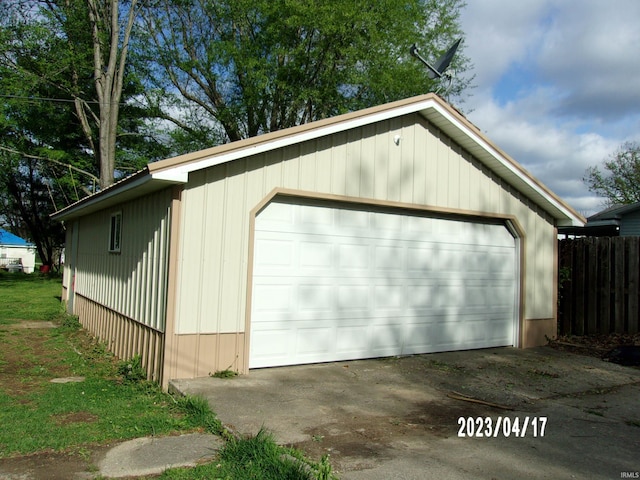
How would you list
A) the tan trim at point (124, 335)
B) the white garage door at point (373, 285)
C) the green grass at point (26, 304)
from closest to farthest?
the tan trim at point (124, 335) < the white garage door at point (373, 285) < the green grass at point (26, 304)

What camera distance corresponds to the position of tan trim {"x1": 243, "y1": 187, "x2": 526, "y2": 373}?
6.80 m

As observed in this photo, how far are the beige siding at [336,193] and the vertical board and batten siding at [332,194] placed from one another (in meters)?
0.01

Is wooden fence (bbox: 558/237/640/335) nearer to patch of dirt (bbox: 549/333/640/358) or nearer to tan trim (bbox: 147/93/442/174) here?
patch of dirt (bbox: 549/333/640/358)

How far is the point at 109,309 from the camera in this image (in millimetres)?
9172

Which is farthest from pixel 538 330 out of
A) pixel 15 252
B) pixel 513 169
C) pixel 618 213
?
pixel 15 252

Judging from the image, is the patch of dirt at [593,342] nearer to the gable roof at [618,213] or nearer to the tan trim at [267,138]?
the tan trim at [267,138]

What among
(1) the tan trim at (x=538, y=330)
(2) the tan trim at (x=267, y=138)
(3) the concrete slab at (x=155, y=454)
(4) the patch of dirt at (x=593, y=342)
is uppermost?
(2) the tan trim at (x=267, y=138)

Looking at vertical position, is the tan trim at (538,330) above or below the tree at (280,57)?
below

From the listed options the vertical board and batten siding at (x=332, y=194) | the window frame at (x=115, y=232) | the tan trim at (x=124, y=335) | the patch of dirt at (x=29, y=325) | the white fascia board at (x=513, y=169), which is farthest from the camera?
the patch of dirt at (x=29, y=325)

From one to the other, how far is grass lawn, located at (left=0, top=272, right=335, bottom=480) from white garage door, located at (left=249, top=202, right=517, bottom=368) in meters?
1.75

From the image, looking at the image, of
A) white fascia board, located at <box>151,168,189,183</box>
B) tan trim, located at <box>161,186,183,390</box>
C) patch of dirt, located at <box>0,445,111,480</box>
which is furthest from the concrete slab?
white fascia board, located at <box>151,168,189,183</box>

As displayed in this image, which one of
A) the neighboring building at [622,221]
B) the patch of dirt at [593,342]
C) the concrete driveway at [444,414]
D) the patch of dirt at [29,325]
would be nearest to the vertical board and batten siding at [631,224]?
the neighboring building at [622,221]

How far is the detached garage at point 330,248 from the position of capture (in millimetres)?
6484

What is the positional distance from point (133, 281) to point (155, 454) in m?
4.04
